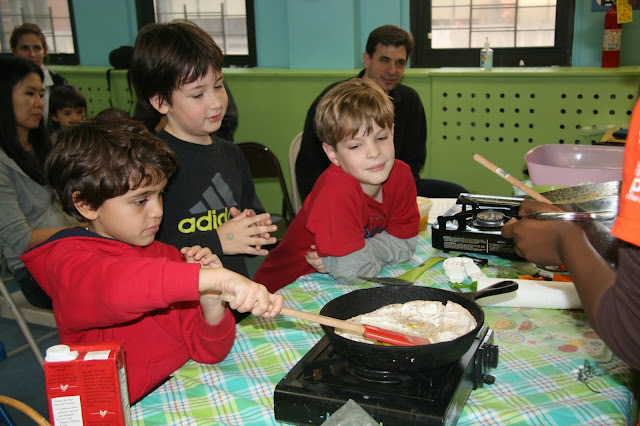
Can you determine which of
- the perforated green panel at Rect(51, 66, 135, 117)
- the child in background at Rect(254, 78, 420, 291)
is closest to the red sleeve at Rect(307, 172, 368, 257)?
the child in background at Rect(254, 78, 420, 291)

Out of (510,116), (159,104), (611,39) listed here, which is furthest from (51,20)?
(611,39)

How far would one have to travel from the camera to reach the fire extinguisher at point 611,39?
141 inches

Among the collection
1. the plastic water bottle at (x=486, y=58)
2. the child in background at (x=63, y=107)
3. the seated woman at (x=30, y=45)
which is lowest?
the child in background at (x=63, y=107)

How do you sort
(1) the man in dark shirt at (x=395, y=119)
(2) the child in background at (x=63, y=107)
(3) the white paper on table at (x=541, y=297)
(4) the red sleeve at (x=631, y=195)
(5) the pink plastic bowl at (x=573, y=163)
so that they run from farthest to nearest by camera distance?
(2) the child in background at (x=63, y=107), (1) the man in dark shirt at (x=395, y=119), (5) the pink plastic bowl at (x=573, y=163), (3) the white paper on table at (x=541, y=297), (4) the red sleeve at (x=631, y=195)

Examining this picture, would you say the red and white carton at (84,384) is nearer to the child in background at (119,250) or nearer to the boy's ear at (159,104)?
the child in background at (119,250)

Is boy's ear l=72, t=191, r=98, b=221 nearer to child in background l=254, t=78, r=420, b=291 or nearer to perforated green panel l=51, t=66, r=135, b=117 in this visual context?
child in background l=254, t=78, r=420, b=291

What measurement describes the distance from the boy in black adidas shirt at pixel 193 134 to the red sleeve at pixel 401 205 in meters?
0.40

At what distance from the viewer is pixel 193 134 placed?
1844mm

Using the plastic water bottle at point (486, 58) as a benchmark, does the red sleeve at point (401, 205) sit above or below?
below

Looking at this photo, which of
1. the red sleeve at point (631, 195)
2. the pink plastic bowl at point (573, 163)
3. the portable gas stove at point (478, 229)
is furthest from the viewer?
the pink plastic bowl at point (573, 163)

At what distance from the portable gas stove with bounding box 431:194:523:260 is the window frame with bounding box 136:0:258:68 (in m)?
3.19

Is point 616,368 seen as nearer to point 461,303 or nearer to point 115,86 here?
point 461,303

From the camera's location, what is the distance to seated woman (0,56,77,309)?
95.0 inches

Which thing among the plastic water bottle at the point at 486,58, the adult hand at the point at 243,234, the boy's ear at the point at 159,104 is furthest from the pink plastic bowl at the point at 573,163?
the plastic water bottle at the point at 486,58
